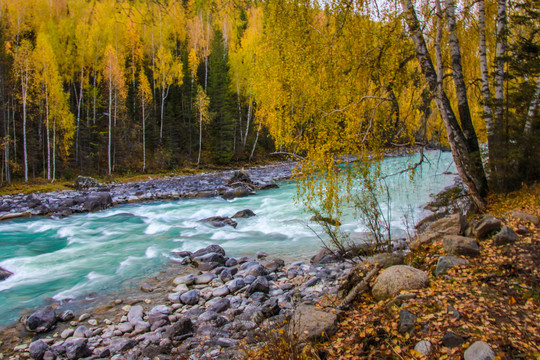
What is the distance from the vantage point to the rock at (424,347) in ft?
8.47

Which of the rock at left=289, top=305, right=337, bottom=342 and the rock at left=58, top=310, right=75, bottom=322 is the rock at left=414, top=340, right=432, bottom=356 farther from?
the rock at left=58, top=310, right=75, bottom=322

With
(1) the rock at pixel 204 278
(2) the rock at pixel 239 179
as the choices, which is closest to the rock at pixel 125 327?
(1) the rock at pixel 204 278

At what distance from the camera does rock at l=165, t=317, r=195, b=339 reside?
425cm

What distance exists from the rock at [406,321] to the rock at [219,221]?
822 centimetres

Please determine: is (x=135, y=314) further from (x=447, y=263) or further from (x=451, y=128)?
(x=451, y=128)

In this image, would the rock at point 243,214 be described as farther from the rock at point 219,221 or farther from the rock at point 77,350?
the rock at point 77,350

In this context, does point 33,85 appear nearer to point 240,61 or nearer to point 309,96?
point 240,61

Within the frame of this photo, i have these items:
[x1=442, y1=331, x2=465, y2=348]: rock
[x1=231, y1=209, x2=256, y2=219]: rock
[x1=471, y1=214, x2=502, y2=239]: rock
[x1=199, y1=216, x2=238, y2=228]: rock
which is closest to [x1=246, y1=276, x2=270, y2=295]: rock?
[x1=442, y1=331, x2=465, y2=348]: rock

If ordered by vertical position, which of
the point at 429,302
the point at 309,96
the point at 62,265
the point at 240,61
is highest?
the point at 240,61

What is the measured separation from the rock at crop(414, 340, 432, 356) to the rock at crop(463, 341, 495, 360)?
0.86 ft

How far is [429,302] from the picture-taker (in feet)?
10.9

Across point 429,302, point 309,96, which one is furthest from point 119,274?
point 429,302

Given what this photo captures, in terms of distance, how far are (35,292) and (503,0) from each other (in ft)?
37.7

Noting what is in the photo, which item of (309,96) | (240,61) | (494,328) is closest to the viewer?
(494,328)
